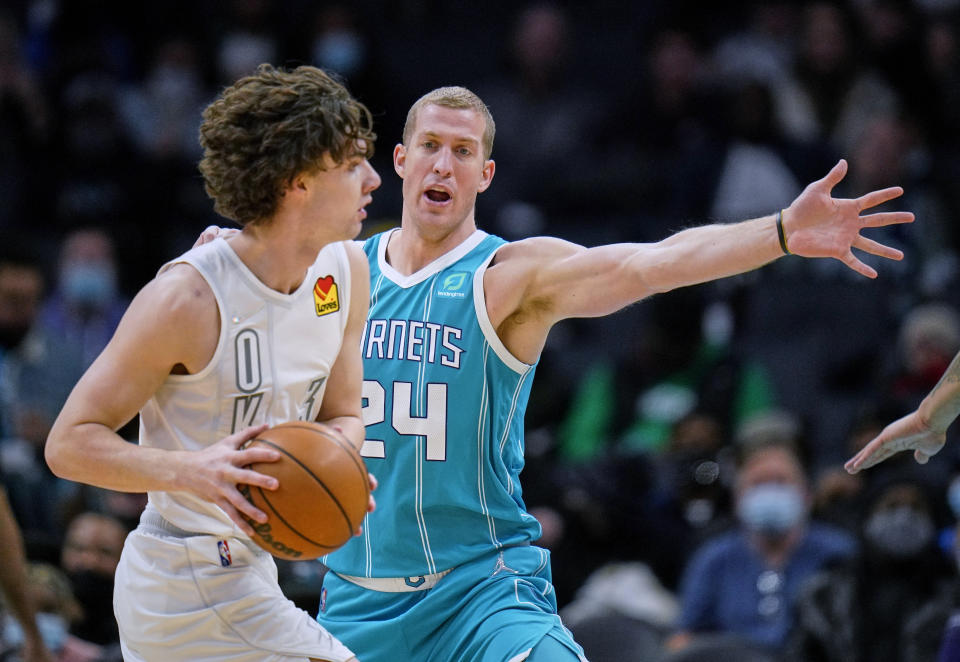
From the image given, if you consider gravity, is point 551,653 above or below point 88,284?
below

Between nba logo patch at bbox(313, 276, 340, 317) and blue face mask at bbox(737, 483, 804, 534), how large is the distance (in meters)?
4.62

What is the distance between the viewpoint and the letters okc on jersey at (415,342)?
5.27 metres

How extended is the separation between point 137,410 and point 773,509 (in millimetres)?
5215

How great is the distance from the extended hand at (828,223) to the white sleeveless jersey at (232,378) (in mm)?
1588

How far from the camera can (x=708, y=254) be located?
465cm

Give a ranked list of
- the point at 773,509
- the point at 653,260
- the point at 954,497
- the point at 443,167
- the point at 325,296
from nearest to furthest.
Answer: the point at 325,296
the point at 653,260
the point at 443,167
the point at 954,497
the point at 773,509

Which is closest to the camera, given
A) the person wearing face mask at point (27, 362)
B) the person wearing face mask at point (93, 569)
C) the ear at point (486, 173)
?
the ear at point (486, 173)

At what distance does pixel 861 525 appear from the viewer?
793 centimetres

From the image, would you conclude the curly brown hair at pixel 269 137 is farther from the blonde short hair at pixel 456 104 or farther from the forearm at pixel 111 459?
the blonde short hair at pixel 456 104

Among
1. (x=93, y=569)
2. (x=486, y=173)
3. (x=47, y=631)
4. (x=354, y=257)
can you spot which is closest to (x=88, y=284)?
(x=93, y=569)

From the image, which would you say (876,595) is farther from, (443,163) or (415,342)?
(443,163)

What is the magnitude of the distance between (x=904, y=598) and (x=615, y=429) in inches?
122

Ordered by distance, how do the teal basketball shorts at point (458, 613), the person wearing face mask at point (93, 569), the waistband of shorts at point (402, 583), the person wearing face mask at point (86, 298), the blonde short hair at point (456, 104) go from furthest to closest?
the person wearing face mask at point (86, 298) → the person wearing face mask at point (93, 569) → the blonde short hair at point (456, 104) → the waistband of shorts at point (402, 583) → the teal basketball shorts at point (458, 613)

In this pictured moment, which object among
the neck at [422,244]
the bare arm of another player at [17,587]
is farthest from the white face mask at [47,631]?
the neck at [422,244]
